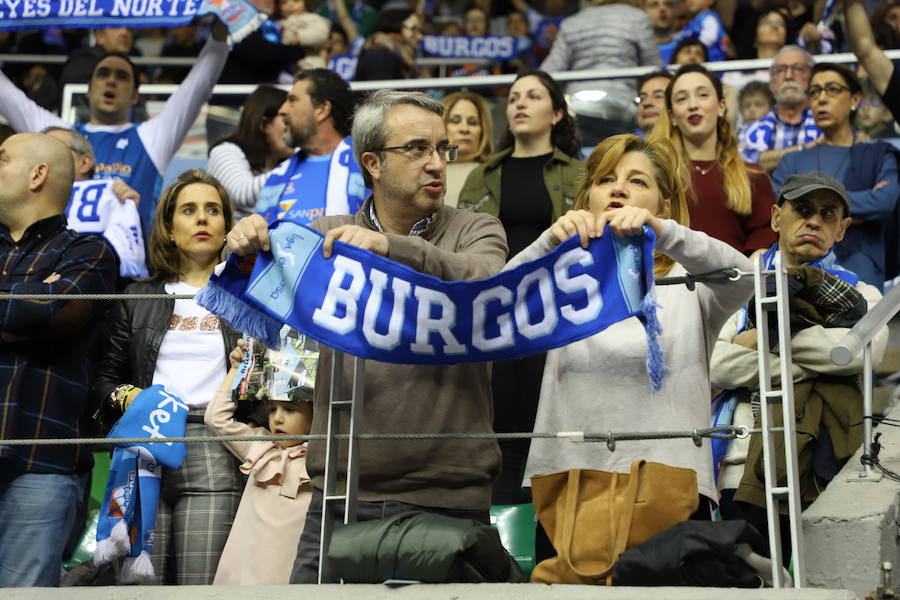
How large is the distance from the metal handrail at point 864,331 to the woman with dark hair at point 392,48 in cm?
742

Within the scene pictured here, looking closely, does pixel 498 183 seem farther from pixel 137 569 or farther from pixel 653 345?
pixel 653 345

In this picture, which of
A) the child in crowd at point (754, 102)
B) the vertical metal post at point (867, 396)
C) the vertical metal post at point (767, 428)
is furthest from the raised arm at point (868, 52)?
the vertical metal post at point (767, 428)

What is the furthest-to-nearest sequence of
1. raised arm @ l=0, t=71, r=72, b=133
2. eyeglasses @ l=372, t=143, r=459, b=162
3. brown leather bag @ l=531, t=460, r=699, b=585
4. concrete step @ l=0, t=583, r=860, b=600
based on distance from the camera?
1. raised arm @ l=0, t=71, r=72, b=133
2. eyeglasses @ l=372, t=143, r=459, b=162
3. brown leather bag @ l=531, t=460, r=699, b=585
4. concrete step @ l=0, t=583, r=860, b=600

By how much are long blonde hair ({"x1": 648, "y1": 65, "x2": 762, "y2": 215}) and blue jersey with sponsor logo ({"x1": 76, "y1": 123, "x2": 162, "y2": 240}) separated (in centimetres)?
Result: 298

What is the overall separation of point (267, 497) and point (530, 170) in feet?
9.72

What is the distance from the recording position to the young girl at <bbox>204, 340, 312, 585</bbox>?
15.7 feet

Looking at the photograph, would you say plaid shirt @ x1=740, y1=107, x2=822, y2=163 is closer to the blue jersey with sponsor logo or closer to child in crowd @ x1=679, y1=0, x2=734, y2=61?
child in crowd @ x1=679, y1=0, x2=734, y2=61

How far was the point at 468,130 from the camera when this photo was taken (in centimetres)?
840

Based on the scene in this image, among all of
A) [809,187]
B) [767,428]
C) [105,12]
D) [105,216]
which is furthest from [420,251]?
[105,12]

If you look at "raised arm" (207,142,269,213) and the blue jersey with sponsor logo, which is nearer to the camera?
"raised arm" (207,142,269,213)

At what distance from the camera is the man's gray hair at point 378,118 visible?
4.50m

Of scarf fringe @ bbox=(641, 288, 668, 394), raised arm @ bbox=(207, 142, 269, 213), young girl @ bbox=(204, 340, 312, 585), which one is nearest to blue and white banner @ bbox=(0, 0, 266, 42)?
raised arm @ bbox=(207, 142, 269, 213)

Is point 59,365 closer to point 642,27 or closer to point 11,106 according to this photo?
point 11,106

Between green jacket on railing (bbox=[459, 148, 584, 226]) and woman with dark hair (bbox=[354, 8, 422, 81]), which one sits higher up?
woman with dark hair (bbox=[354, 8, 422, 81])
